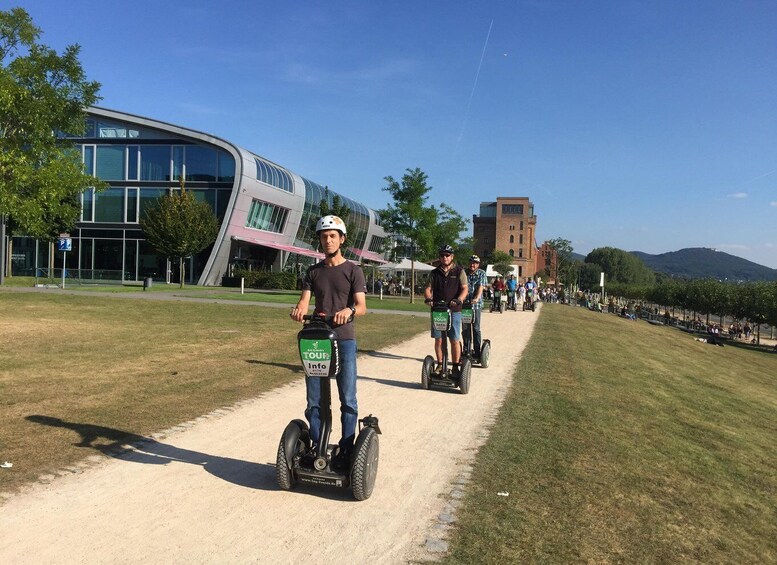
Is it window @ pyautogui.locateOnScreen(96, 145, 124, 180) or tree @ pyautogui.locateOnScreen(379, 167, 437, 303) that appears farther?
window @ pyautogui.locateOnScreen(96, 145, 124, 180)

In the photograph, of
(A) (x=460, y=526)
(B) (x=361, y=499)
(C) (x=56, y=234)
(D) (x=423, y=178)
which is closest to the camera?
(A) (x=460, y=526)

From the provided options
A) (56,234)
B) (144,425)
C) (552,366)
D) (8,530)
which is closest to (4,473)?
(8,530)

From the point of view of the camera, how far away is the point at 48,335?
13.1 m

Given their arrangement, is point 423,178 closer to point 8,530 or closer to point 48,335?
point 48,335

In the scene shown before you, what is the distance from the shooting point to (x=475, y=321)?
10.3m

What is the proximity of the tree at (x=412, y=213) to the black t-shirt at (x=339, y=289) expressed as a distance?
1093 inches

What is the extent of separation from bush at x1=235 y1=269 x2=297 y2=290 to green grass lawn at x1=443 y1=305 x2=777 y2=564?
119ft

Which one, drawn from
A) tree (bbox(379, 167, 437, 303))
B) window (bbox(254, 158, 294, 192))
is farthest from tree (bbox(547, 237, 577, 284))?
tree (bbox(379, 167, 437, 303))

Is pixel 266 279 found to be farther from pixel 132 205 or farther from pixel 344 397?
pixel 344 397

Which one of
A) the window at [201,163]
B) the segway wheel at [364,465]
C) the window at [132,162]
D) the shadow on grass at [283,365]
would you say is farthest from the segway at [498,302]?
the window at [132,162]

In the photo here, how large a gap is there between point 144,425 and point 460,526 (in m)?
3.79

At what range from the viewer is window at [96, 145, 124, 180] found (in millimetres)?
45344

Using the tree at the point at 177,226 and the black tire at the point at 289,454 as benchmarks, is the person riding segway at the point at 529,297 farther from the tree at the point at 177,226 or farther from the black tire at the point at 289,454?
the black tire at the point at 289,454

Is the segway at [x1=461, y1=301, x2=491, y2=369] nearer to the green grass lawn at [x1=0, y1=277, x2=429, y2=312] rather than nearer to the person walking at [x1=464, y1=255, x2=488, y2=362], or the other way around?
the person walking at [x1=464, y1=255, x2=488, y2=362]
